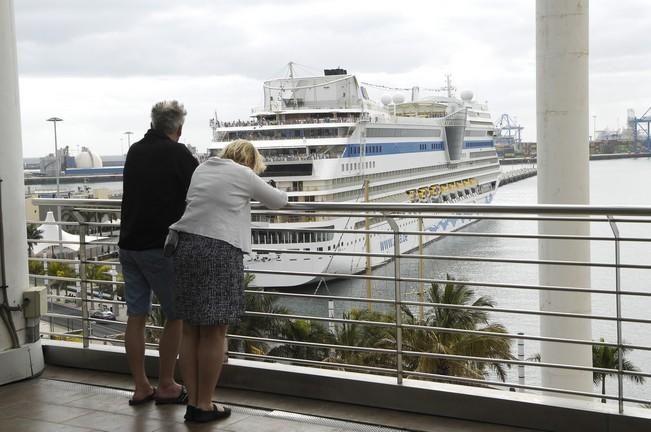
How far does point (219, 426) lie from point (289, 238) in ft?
91.4

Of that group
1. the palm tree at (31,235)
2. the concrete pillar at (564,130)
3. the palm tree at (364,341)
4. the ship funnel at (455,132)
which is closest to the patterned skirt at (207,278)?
the palm tree at (31,235)

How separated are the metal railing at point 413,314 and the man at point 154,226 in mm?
233

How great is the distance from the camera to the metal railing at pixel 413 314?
2.67 m

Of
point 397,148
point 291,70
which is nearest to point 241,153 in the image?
point 397,148

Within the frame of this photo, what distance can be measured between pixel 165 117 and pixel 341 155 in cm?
3266

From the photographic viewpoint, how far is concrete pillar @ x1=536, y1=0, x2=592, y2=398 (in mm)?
5945

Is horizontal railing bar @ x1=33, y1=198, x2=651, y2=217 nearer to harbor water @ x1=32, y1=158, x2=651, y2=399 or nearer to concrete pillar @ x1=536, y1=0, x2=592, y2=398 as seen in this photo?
concrete pillar @ x1=536, y1=0, x2=592, y2=398

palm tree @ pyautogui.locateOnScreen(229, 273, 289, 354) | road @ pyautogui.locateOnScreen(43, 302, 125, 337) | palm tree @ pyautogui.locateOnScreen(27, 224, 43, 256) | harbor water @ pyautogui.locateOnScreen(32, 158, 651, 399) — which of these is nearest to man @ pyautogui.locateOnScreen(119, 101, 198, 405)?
palm tree @ pyautogui.locateOnScreen(27, 224, 43, 256)

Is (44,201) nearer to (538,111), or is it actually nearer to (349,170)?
(538,111)

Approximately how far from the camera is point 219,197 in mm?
2668

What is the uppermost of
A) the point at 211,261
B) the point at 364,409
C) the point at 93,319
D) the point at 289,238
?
the point at 211,261

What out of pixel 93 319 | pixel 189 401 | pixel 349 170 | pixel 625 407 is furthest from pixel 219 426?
pixel 349 170

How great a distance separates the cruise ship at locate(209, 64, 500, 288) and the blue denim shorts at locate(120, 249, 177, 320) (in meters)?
23.9

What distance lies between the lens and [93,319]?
12.1ft
